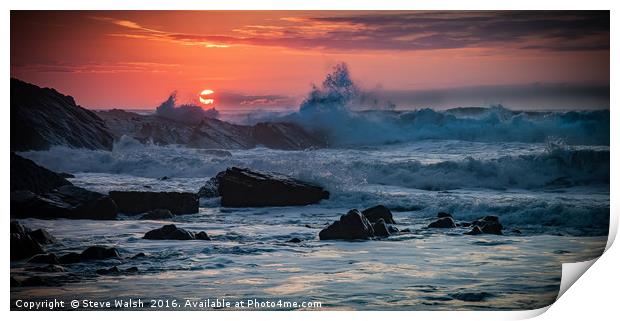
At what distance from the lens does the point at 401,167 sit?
1095 centimetres

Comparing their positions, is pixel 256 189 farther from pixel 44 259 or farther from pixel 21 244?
pixel 21 244

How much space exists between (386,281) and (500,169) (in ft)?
6.54

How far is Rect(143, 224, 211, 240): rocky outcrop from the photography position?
33.8ft

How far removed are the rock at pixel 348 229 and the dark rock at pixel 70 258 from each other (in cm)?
245

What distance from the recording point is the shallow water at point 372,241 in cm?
973

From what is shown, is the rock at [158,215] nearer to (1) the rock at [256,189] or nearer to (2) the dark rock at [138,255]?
(1) the rock at [256,189]

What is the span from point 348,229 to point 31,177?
10.8 ft

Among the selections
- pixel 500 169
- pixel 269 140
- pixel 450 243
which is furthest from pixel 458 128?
pixel 269 140

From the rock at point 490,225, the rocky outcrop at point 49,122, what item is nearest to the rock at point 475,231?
the rock at point 490,225

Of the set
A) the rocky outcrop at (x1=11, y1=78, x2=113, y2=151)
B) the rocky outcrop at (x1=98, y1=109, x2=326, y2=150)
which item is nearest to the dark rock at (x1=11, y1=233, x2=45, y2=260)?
the rocky outcrop at (x1=11, y1=78, x2=113, y2=151)

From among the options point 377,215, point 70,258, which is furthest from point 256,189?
point 70,258

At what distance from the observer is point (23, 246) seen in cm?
994

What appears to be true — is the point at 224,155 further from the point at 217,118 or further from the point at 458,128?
the point at 458,128

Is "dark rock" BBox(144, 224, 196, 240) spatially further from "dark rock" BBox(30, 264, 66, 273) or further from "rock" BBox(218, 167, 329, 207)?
"dark rock" BBox(30, 264, 66, 273)
